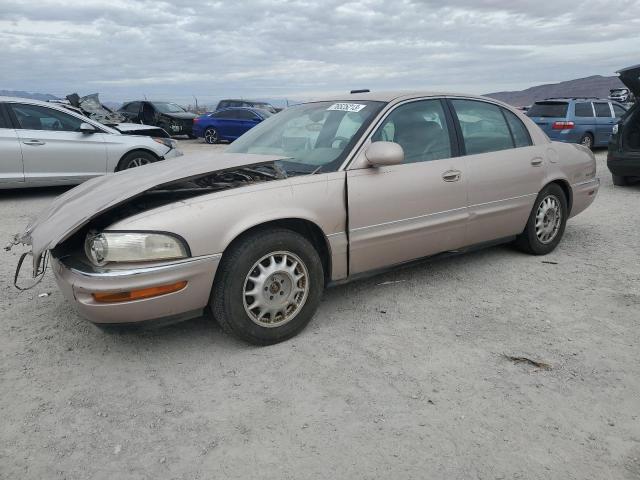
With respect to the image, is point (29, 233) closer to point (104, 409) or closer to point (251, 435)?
point (104, 409)

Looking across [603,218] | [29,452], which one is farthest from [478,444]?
[603,218]

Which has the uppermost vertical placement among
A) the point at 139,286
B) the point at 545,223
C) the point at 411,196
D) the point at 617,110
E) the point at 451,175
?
the point at 617,110

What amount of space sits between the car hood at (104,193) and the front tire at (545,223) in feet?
8.52

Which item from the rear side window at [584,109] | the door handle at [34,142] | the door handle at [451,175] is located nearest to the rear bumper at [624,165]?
the rear side window at [584,109]

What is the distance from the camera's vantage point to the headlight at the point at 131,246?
2869mm

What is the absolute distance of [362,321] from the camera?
369 centimetres

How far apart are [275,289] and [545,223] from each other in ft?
9.83

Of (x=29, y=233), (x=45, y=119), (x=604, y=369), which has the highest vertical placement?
(x=45, y=119)

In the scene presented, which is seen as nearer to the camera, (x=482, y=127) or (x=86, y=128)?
(x=482, y=127)

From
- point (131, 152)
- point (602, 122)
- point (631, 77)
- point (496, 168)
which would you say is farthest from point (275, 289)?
point (602, 122)

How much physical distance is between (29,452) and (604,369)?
9.64 feet

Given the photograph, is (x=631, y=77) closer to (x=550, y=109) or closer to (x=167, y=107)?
(x=550, y=109)

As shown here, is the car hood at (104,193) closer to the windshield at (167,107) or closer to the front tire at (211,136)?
the front tire at (211,136)

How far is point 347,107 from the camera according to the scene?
4090 millimetres
